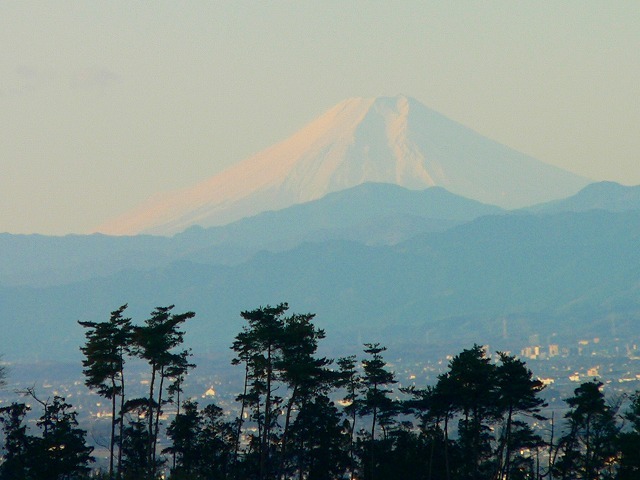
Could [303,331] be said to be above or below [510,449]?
above

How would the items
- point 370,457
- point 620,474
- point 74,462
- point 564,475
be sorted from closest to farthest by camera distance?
point 620,474
point 74,462
point 564,475
point 370,457

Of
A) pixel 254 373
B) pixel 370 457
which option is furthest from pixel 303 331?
pixel 370 457

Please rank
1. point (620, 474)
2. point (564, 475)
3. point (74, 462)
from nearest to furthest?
point (620, 474) → point (74, 462) → point (564, 475)

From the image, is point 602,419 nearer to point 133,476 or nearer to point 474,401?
point 474,401

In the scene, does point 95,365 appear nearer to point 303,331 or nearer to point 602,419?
point 303,331

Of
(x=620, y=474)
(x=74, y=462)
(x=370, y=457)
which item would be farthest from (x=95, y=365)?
(x=620, y=474)

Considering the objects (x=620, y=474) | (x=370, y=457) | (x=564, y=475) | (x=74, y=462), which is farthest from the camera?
Answer: (x=370, y=457)

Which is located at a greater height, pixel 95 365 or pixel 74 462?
pixel 95 365

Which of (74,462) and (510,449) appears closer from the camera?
(74,462)

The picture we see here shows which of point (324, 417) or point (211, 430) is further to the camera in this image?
point (211, 430)
